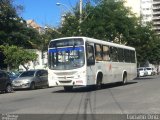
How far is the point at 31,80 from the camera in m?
32.8

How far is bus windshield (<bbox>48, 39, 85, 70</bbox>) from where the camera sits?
25156 mm

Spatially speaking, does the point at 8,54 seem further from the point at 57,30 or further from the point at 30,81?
the point at 30,81

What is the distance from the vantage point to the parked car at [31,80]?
106 feet

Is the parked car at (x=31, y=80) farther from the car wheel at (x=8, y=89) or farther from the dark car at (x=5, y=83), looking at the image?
the dark car at (x=5, y=83)

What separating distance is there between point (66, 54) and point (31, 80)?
26.8ft

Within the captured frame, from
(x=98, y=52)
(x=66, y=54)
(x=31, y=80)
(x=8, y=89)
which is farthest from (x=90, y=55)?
(x=31, y=80)

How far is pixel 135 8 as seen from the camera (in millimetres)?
159375

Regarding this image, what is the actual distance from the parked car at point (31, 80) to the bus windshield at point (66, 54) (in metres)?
7.00

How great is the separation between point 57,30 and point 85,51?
24792 mm

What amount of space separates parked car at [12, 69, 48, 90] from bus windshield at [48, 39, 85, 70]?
7.00 metres

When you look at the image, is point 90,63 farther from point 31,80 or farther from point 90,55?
point 31,80

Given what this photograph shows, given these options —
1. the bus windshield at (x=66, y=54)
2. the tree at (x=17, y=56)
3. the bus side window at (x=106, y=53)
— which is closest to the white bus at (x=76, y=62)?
the bus windshield at (x=66, y=54)

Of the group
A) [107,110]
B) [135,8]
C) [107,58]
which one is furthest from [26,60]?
[135,8]

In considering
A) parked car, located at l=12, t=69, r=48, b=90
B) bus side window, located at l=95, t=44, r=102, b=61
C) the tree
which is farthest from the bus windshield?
the tree
